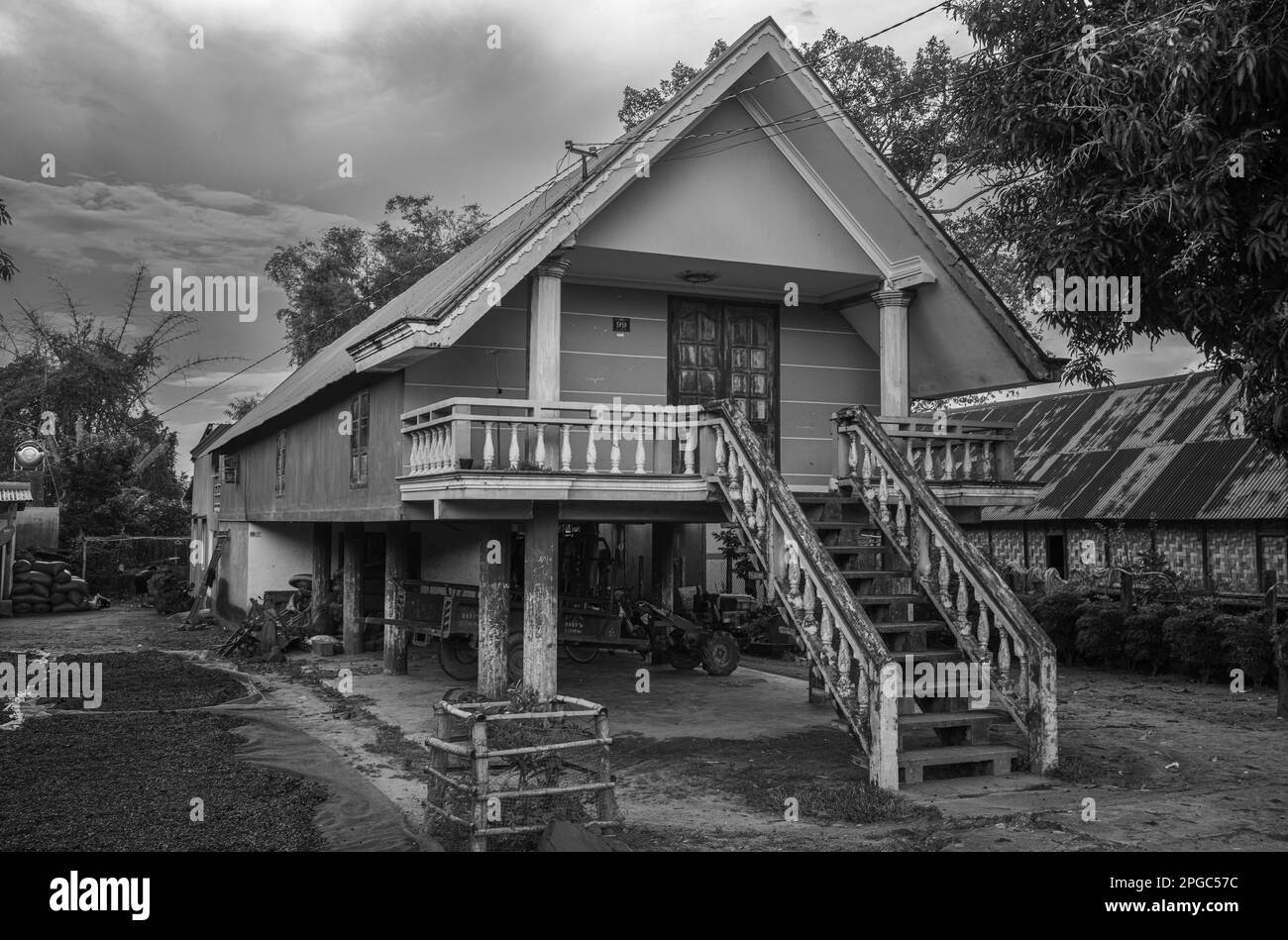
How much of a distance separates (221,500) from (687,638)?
54.6 ft

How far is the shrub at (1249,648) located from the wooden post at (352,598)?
536 inches

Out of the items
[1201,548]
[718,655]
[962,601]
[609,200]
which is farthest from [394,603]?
[1201,548]

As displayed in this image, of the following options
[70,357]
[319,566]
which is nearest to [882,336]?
[319,566]

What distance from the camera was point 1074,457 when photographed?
87.8ft

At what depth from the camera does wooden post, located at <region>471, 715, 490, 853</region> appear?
6910mm

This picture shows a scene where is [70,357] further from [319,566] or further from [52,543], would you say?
[319,566]

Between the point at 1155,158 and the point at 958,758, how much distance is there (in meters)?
5.32

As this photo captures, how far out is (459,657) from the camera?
15906mm

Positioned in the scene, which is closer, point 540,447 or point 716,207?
point 540,447

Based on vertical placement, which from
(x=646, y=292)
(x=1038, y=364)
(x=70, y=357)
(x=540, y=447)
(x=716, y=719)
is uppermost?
(x=70, y=357)

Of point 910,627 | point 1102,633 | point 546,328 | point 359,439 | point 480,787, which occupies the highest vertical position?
point 546,328

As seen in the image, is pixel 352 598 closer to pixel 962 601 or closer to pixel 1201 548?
pixel 962 601

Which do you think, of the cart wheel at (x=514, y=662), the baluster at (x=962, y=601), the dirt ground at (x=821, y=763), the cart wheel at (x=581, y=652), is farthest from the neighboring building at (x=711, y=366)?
the cart wheel at (x=581, y=652)

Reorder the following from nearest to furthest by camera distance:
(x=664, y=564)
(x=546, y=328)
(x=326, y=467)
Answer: (x=546, y=328)
(x=326, y=467)
(x=664, y=564)
